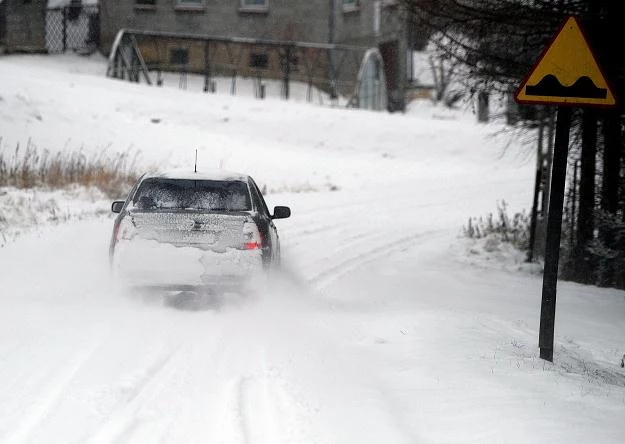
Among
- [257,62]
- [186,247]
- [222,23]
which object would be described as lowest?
[186,247]

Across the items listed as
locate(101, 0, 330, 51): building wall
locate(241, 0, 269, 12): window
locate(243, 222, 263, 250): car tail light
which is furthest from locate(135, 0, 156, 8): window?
locate(243, 222, 263, 250): car tail light

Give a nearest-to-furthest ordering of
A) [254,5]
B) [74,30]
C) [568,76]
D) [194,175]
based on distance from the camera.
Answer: [568,76], [194,175], [254,5], [74,30]

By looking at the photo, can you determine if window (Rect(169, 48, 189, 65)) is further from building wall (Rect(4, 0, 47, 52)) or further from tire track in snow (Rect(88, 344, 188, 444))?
tire track in snow (Rect(88, 344, 188, 444))

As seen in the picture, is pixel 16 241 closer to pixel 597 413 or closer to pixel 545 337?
pixel 545 337

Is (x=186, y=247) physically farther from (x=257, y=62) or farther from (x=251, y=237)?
(x=257, y=62)

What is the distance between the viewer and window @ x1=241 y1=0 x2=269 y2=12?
42706mm

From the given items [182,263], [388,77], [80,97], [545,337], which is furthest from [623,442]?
[388,77]

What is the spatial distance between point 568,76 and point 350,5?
37362 millimetres

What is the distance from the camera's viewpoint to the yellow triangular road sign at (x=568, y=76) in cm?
711

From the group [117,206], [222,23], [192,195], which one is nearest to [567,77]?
[192,195]

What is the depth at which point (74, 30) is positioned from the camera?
43281 millimetres

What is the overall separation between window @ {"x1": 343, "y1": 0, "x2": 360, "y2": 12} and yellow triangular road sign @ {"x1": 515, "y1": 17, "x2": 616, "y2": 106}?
37.0m

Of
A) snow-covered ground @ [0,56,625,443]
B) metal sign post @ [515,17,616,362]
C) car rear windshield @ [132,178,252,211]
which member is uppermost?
metal sign post @ [515,17,616,362]

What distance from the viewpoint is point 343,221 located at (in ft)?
61.7
